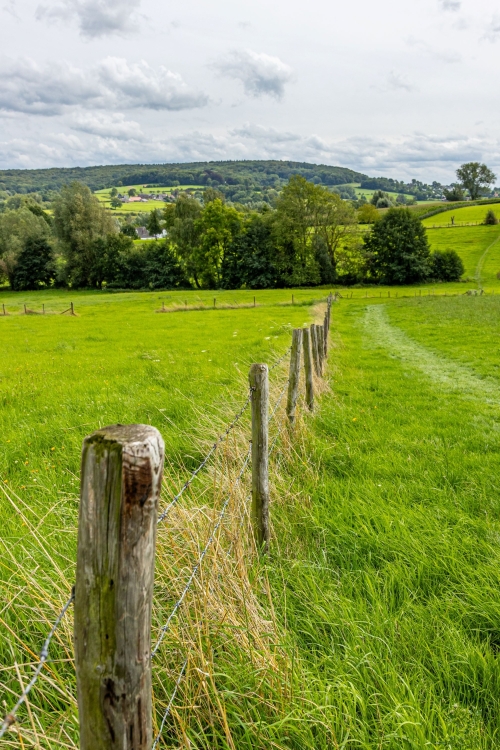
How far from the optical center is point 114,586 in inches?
54.6

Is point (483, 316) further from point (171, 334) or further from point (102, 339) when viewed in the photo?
point (102, 339)

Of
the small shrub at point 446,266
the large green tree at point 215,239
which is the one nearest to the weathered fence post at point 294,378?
the large green tree at point 215,239

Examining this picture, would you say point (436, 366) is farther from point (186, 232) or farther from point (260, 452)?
point (186, 232)

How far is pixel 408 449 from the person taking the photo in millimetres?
7020

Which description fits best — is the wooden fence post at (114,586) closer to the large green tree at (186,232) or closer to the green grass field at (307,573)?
the green grass field at (307,573)

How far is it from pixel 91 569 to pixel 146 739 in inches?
23.7

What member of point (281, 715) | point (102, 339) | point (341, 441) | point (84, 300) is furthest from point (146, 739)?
point (84, 300)

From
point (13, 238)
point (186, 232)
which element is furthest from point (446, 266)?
point (13, 238)

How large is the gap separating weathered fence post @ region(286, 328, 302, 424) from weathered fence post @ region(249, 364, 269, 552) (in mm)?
2619

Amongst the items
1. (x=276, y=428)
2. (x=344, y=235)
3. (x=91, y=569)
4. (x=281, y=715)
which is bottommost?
(x=281, y=715)

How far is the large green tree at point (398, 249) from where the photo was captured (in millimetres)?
64000

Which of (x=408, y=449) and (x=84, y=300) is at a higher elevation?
(x=84, y=300)

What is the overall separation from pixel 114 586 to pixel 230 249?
69.2 m

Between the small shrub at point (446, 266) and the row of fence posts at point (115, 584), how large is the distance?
70.2 metres
